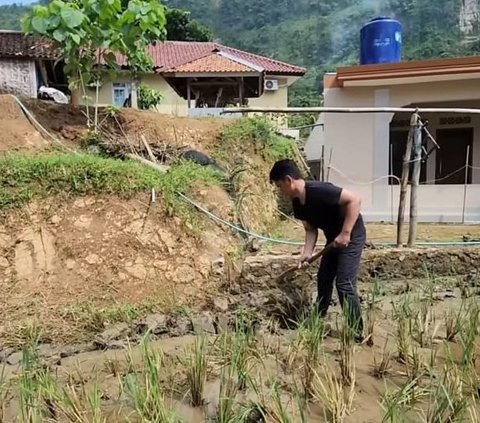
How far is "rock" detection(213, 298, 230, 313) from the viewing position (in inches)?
207

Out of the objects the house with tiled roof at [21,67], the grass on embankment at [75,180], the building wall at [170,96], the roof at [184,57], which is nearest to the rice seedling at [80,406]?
the grass on embankment at [75,180]

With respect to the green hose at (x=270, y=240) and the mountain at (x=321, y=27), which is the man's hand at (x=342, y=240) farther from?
the mountain at (x=321, y=27)

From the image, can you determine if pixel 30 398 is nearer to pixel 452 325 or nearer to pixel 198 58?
pixel 452 325

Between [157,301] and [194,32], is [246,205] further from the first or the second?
[194,32]

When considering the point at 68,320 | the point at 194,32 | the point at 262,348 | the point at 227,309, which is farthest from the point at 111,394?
the point at 194,32

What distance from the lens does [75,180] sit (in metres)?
5.83

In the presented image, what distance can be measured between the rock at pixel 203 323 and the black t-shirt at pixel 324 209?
121cm

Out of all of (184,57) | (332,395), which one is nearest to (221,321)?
(332,395)

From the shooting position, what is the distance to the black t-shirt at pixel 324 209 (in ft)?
14.0

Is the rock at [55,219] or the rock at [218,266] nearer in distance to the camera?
the rock at [55,219]

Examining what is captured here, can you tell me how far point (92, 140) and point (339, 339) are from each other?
4835mm

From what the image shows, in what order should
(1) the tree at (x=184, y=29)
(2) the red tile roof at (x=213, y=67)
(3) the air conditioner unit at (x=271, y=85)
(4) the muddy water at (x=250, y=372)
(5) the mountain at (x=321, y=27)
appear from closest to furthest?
1. (4) the muddy water at (x=250, y=372)
2. (2) the red tile roof at (x=213, y=67)
3. (3) the air conditioner unit at (x=271, y=85)
4. (1) the tree at (x=184, y=29)
5. (5) the mountain at (x=321, y=27)

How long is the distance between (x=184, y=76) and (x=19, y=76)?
5376mm

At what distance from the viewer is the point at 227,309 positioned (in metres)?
5.25
